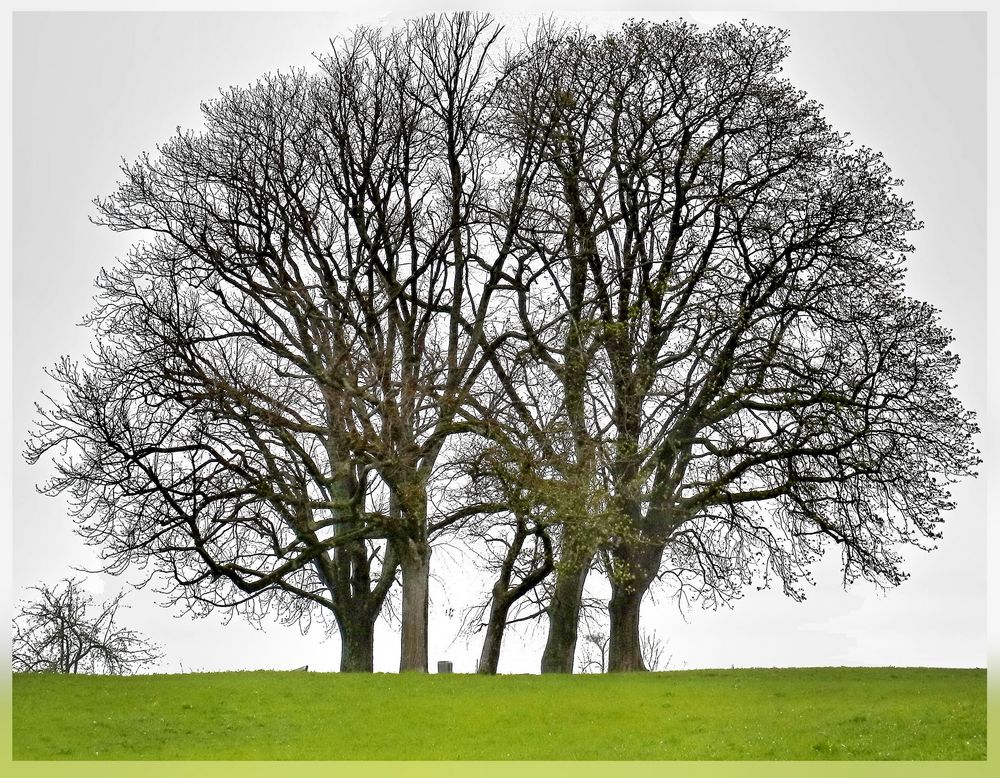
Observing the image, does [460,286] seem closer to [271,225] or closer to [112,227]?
[271,225]

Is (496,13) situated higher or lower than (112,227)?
higher

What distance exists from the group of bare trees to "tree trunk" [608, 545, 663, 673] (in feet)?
0.24

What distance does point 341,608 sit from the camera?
3253 cm

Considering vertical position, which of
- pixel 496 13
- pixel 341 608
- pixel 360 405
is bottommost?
pixel 341 608

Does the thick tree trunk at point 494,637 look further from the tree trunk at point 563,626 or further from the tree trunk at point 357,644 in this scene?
the tree trunk at point 357,644

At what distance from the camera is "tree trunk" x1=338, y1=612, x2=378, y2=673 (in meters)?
32.1

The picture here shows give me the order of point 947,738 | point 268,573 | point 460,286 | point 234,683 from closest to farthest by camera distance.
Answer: point 947,738, point 234,683, point 268,573, point 460,286

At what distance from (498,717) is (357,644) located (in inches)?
387

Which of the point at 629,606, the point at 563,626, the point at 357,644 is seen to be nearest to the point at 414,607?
the point at 357,644

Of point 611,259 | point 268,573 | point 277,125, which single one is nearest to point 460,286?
point 611,259

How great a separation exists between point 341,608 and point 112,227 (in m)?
11.7

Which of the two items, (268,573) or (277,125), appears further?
(277,125)

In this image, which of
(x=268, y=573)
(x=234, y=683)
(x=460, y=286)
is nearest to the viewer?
(x=234, y=683)

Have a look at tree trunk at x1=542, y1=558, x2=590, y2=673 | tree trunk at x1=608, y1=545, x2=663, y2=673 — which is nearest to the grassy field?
tree trunk at x1=608, y1=545, x2=663, y2=673
